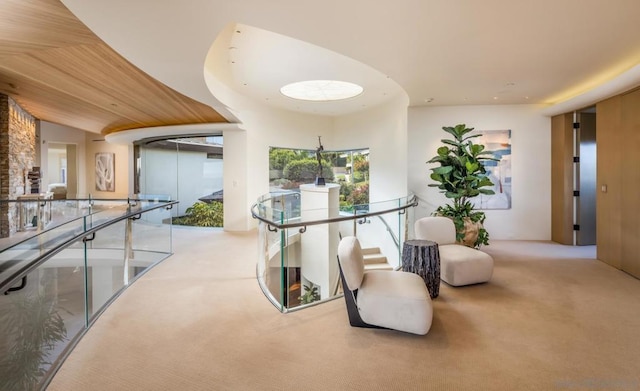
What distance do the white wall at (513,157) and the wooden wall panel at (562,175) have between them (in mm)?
127

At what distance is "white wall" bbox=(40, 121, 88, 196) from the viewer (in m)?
12.0

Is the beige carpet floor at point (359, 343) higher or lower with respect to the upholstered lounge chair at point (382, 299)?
lower

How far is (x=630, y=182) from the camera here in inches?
181

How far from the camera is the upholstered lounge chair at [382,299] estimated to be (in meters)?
2.76

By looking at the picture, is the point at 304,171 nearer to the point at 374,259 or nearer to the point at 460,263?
the point at 374,259

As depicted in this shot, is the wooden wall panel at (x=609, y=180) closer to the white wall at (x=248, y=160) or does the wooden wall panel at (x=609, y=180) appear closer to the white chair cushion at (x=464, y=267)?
the white chair cushion at (x=464, y=267)

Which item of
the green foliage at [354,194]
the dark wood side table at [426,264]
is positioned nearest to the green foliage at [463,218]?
the dark wood side table at [426,264]

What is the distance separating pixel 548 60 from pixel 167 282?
5929mm

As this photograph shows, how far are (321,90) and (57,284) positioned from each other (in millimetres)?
6168

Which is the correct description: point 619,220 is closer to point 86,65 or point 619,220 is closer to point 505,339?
point 505,339

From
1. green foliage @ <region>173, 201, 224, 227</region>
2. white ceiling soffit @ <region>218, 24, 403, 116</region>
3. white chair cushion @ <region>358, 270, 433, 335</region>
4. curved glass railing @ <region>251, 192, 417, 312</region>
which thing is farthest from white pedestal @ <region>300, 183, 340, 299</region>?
green foliage @ <region>173, 201, 224, 227</region>

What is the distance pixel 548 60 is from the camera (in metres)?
4.26

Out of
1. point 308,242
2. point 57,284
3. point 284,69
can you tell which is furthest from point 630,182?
point 57,284

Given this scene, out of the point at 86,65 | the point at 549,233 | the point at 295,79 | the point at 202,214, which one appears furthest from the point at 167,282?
the point at 549,233
